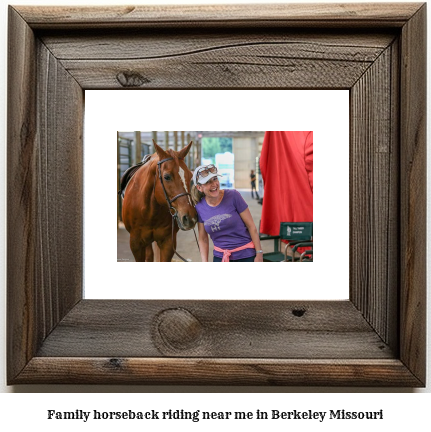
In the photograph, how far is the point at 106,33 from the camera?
0.66 meters

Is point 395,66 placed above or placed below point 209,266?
above

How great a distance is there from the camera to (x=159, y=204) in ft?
2.30

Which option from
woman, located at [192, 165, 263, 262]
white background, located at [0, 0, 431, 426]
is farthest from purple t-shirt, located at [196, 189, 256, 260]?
white background, located at [0, 0, 431, 426]

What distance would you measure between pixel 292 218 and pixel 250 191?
0.23 feet

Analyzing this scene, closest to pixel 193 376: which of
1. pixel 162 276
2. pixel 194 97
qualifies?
pixel 162 276

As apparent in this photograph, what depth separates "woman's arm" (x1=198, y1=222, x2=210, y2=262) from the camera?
68 cm

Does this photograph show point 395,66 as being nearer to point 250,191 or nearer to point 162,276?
point 250,191

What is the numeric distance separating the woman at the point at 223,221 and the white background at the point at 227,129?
0.02 metres

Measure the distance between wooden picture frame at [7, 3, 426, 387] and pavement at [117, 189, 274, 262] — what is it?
0.20 feet

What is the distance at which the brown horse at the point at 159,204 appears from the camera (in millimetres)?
683
